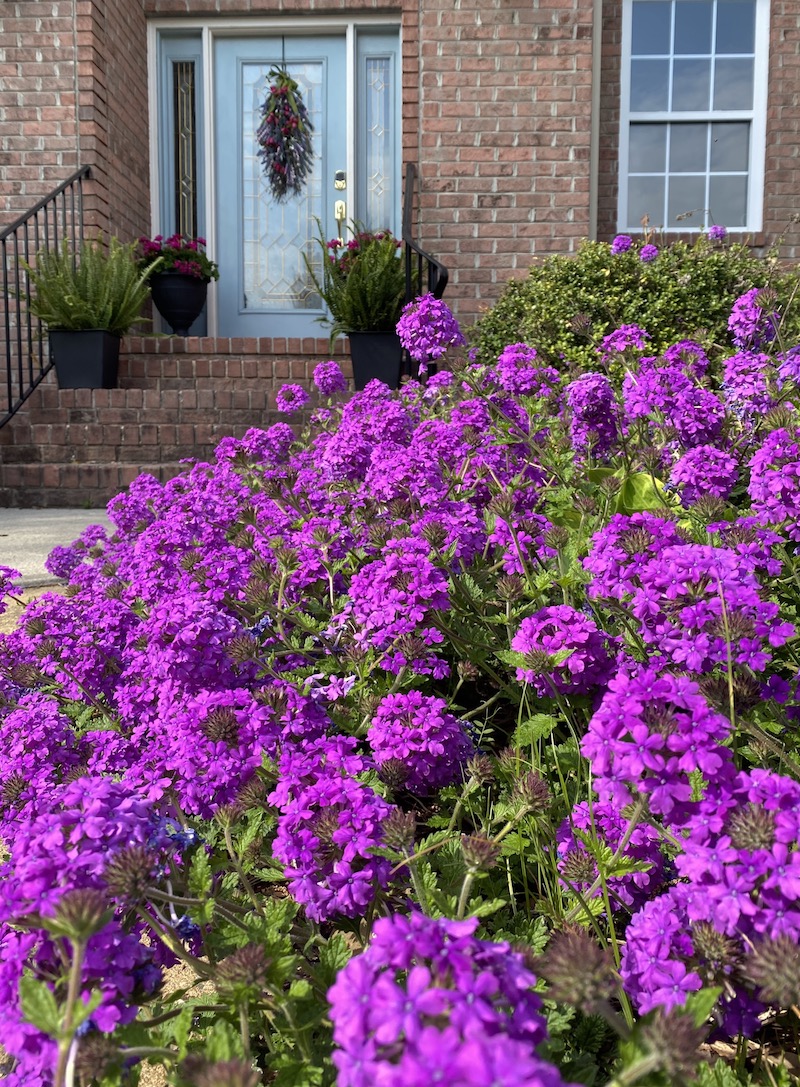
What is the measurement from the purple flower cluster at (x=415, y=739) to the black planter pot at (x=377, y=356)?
16.4 feet

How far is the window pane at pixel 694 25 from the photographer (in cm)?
750

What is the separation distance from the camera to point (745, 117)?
24.6 feet

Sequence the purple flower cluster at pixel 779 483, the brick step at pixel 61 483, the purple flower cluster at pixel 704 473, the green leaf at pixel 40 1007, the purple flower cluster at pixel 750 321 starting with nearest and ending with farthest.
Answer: the green leaf at pixel 40 1007
the purple flower cluster at pixel 779 483
the purple flower cluster at pixel 704 473
the purple flower cluster at pixel 750 321
the brick step at pixel 61 483

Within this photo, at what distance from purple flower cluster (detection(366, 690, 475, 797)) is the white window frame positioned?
704 centimetres

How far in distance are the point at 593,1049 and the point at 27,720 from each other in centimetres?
109

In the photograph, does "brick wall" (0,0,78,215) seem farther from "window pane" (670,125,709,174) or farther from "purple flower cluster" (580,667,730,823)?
"purple flower cluster" (580,667,730,823)

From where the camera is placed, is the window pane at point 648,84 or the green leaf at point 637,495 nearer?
the green leaf at point 637,495

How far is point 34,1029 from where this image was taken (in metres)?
0.78

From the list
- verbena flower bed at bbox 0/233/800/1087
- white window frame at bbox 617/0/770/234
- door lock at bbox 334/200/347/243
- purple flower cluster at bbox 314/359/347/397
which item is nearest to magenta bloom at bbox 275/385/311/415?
purple flower cluster at bbox 314/359/347/397

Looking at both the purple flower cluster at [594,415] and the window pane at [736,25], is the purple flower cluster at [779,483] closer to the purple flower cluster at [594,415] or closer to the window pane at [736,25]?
the purple flower cluster at [594,415]

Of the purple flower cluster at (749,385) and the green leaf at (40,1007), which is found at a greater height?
the purple flower cluster at (749,385)

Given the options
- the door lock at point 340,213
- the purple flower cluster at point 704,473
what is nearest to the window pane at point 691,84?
the door lock at point 340,213

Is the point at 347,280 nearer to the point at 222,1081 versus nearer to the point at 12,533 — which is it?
the point at 12,533

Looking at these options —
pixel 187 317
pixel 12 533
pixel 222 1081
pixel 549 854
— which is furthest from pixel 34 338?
pixel 222 1081
